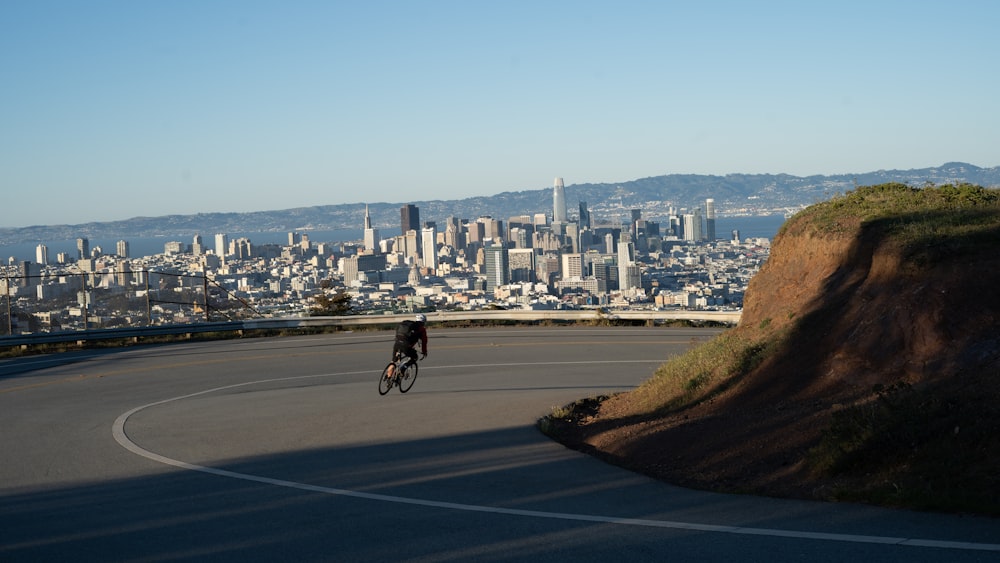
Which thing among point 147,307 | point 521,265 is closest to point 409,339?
point 147,307

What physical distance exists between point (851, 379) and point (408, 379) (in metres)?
10.8

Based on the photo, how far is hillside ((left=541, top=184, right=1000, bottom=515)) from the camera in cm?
943

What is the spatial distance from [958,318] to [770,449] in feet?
10.7

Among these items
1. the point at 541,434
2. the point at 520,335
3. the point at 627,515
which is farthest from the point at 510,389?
the point at 520,335

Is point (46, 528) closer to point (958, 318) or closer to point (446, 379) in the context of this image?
point (958, 318)

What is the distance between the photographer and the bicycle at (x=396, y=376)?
2044cm

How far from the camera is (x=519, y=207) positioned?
420 feet

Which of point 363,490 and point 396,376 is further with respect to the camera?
point 396,376

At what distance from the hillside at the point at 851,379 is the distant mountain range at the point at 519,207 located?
178 feet

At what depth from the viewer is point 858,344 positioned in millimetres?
13281

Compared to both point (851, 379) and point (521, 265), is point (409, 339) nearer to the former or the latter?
point (851, 379)

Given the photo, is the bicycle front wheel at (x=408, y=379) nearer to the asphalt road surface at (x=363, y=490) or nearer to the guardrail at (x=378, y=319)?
the asphalt road surface at (x=363, y=490)

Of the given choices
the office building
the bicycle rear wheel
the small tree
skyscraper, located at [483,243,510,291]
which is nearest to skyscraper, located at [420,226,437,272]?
the office building

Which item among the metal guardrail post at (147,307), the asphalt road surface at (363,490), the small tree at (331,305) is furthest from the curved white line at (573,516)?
the small tree at (331,305)
